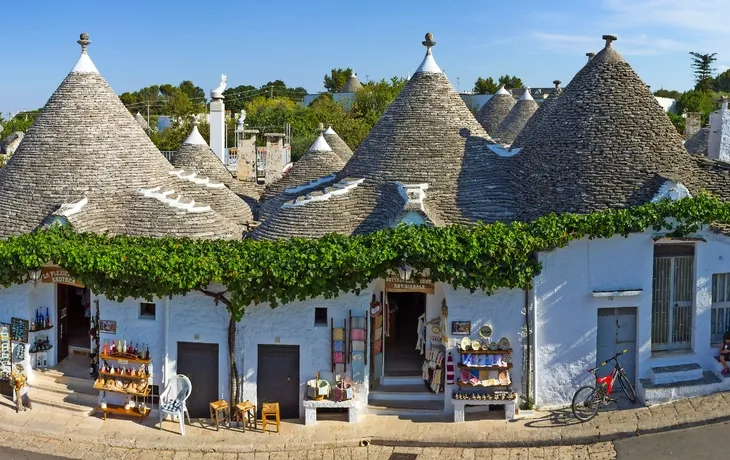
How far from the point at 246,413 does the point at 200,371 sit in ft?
3.47

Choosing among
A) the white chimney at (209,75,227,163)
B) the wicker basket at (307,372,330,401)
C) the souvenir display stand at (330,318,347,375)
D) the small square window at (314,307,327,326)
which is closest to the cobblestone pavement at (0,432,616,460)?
the wicker basket at (307,372,330,401)

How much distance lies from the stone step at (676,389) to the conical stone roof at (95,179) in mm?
7536

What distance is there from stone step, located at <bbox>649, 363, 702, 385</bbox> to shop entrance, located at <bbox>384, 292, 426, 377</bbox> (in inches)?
153

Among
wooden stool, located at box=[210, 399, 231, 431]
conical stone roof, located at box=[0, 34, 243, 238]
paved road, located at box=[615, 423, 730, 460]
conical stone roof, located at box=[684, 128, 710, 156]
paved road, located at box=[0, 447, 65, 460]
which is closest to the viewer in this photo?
paved road, located at box=[615, 423, 730, 460]

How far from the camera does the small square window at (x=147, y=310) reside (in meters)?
12.2

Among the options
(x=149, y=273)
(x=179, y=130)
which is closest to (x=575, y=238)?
(x=149, y=273)

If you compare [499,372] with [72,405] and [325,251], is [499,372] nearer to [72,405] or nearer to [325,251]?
[325,251]

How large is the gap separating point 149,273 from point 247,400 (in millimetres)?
2573

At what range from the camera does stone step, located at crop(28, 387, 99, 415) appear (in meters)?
12.5

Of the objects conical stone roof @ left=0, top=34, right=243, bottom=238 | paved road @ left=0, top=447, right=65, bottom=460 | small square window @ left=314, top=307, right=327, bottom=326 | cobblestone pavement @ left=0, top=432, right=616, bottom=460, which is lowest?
paved road @ left=0, top=447, right=65, bottom=460

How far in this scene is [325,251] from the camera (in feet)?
36.7

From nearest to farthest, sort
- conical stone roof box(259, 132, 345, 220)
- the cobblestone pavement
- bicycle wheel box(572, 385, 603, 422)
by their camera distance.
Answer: the cobblestone pavement, bicycle wheel box(572, 385, 603, 422), conical stone roof box(259, 132, 345, 220)

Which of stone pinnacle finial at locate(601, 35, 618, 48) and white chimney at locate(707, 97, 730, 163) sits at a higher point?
stone pinnacle finial at locate(601, 35, 618, 48)

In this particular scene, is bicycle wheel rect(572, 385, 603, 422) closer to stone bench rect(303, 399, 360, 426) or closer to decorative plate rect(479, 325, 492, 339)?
decorative plate rect(479, 325, 492, 339)
